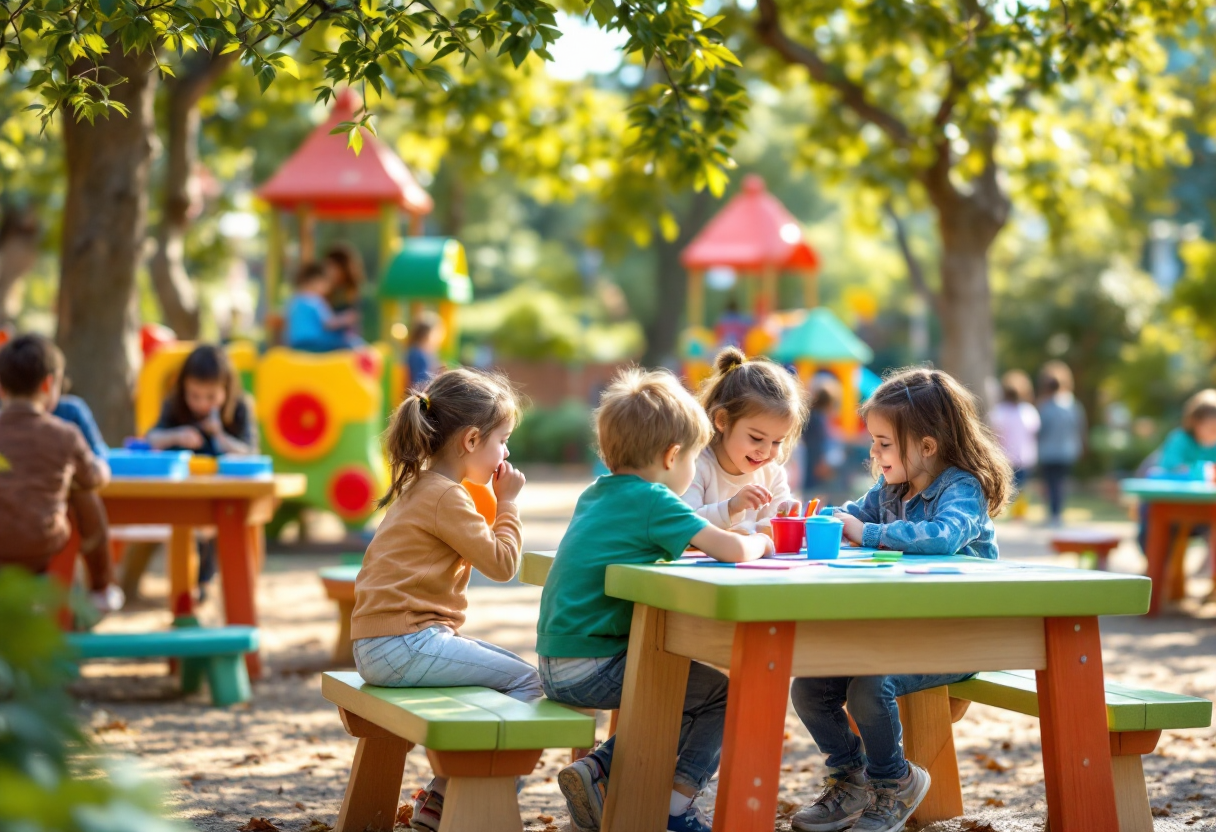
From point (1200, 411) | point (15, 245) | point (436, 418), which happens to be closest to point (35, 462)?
point (436, 418)

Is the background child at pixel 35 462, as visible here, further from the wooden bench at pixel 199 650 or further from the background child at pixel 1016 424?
the background child at pixel 1016 424

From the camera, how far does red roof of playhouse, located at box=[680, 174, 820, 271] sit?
67.7 feet

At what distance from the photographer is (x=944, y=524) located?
3.83 meters

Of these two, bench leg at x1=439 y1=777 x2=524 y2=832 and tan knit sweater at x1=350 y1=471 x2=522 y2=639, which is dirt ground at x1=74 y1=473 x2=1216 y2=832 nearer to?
tan knit sweater at x1=350 y1=471 x2=522 y2=639

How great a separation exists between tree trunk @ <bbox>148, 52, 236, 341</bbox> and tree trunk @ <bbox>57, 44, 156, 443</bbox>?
2.25m

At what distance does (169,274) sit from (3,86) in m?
2.75

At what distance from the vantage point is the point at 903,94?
1434 cm

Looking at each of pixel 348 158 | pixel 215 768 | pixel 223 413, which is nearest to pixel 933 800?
pixel 215 768

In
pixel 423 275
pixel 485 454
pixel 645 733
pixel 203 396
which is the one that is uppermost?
pixel 423 275

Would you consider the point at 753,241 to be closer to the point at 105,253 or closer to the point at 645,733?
the point at 105,253

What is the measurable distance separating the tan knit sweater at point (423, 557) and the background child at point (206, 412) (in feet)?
12.0

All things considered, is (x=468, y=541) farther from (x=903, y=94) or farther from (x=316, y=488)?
(x=903, y=94)

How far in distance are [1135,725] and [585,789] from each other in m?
1.43

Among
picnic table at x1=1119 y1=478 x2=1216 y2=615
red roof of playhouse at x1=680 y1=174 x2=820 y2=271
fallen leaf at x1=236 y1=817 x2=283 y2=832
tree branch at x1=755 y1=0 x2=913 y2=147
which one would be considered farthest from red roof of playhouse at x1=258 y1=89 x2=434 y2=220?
fallen leaf at x1=236 y1=817 x2=283 y2=832
